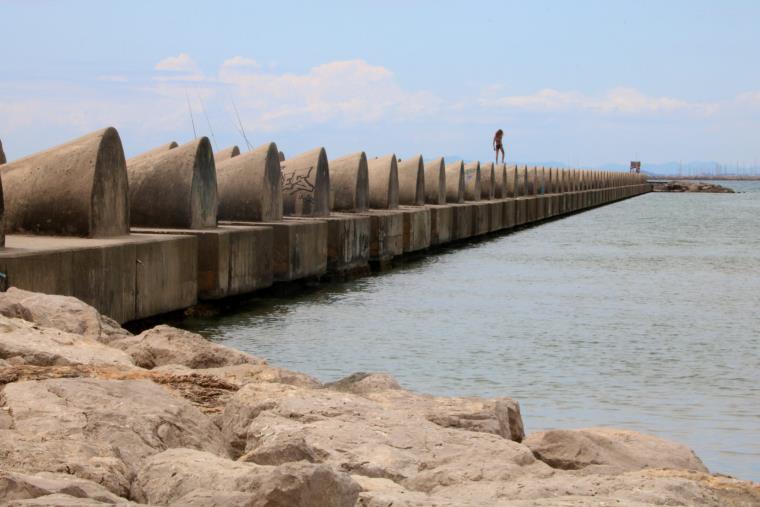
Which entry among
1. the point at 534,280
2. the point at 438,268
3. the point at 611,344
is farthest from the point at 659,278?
the point at 611,344

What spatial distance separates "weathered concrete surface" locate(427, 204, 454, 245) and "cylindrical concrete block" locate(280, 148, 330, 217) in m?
6.00

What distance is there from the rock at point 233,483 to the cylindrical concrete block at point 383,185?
17.1 meters

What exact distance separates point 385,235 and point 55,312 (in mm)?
11559

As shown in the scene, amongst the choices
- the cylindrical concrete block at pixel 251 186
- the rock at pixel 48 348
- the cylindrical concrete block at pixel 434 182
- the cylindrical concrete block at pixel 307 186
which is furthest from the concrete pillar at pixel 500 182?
the rock at pixel 48 348

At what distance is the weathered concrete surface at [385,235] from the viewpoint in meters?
18.2

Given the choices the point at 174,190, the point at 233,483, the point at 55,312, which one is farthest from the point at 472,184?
the point at 233,483

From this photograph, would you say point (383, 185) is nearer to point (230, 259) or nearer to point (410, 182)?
point (410, 182)

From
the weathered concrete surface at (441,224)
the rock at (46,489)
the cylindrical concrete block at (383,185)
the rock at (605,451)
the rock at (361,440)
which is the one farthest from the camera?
the weathered concrete surface at (441,224)

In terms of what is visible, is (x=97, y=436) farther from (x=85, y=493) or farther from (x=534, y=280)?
(x=534, y=280)

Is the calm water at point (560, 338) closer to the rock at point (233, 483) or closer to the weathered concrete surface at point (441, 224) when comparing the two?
the rock at point (233, 483)

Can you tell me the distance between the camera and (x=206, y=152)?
→ 12.8m

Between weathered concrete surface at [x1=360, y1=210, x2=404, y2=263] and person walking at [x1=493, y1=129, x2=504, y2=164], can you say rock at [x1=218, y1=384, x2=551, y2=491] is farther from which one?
person walking at [x1=493, y1=129, x2=504, y2=164]

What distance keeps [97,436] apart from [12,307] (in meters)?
2.58

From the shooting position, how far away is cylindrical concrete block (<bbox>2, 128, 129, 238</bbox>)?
1043cm
